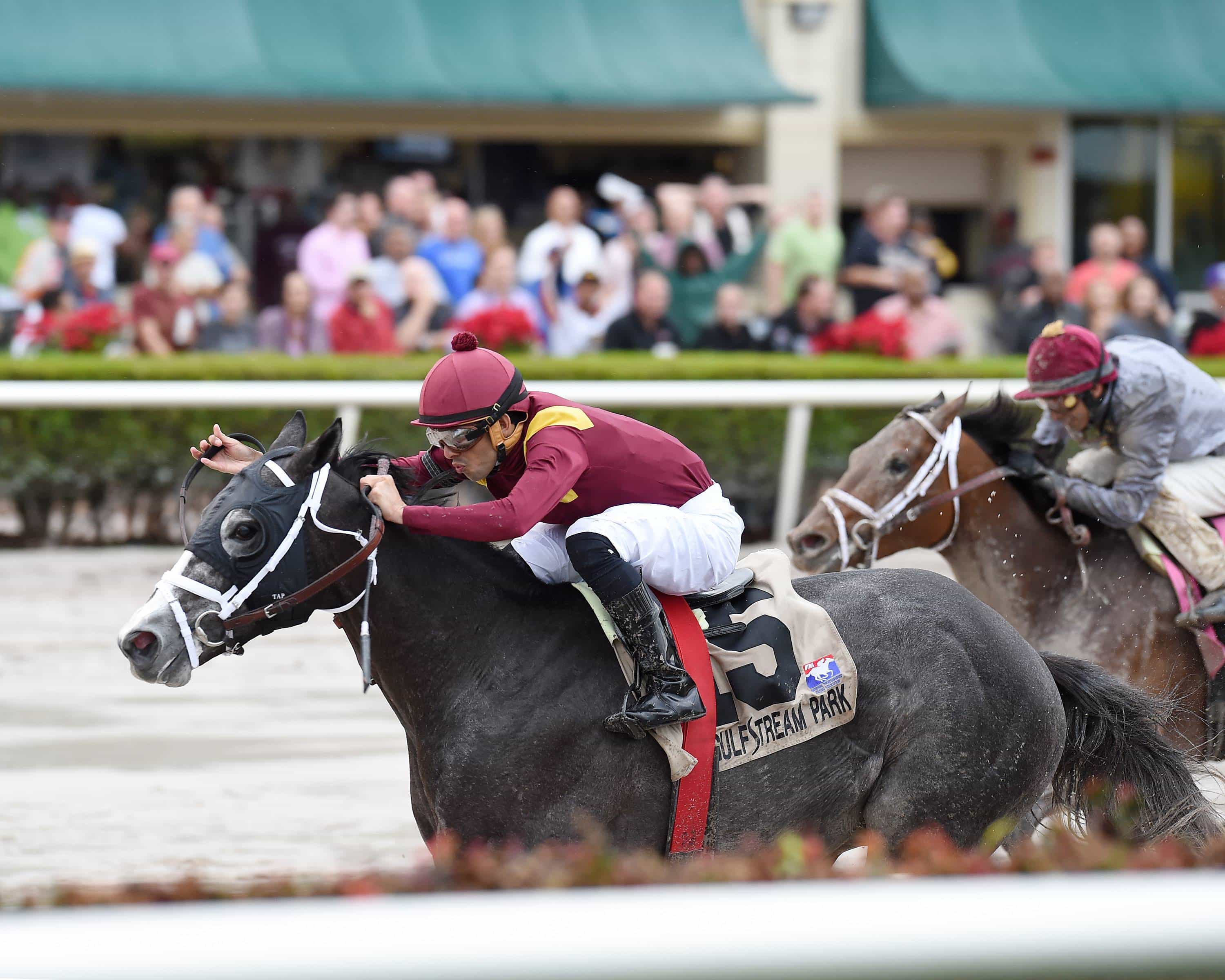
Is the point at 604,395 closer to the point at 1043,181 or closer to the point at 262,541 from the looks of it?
the point at 262,541

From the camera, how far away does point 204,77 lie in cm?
1451

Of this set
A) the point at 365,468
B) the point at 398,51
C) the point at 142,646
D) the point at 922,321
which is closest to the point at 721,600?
the point at 365,468

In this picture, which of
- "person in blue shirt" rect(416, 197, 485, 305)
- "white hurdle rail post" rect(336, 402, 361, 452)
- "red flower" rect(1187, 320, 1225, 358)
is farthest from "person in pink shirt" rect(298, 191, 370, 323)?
"red flower" rect(1187, 320, 1225, 358)

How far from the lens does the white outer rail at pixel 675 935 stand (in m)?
1.20

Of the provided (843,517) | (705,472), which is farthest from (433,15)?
(705,472)

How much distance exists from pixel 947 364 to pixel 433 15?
7147mm

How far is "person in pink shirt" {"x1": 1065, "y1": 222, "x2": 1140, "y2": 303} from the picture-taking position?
12344mm

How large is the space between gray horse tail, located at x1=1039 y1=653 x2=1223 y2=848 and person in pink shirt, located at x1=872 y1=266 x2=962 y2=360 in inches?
303

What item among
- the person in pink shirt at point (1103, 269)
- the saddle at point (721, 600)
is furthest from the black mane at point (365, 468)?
the person in pink shirt at point (1103, 269)

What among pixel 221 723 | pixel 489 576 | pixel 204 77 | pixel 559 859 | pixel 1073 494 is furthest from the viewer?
pixel 204 77

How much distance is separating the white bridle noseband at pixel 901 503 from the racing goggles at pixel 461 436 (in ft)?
6.04

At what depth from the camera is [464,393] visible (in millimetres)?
3357

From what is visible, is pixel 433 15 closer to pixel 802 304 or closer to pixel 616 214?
pixel 616 214

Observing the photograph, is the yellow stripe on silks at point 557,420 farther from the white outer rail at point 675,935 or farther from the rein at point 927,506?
the white outer rail at point 675,935
